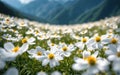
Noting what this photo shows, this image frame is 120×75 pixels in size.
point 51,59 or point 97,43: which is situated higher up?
point 97,43

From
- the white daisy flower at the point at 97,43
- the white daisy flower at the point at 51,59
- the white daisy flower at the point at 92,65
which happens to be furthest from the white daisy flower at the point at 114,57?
the white daisy flower at the point at 97,43

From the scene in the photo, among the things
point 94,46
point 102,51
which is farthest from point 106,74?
point 102,51

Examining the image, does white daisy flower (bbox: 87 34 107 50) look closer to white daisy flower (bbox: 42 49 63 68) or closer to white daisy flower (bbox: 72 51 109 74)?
white daisy flower (bbox: 42 49 63 68)

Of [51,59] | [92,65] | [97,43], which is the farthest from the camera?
[97,43]

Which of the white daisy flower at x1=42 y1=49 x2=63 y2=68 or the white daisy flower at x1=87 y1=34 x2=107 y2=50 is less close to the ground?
the white daisy flower at x1=87 y1=34 x2=107 y2=50

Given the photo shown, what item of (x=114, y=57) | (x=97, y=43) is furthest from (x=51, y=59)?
(x=114, y=57)

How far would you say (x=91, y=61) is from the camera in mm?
3051

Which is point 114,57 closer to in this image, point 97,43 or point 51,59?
point 51,59

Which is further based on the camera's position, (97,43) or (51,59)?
(97,43)

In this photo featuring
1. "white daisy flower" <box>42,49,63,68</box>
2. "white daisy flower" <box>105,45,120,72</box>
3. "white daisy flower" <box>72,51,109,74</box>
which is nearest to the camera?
"white daisy flower" <box>105,45,120,72</box>

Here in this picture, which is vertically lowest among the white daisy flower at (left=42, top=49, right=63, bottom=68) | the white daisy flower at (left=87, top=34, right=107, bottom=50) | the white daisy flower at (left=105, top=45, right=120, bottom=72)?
the white daisy flower at (left=42, top=49, right=63, bottom=68)

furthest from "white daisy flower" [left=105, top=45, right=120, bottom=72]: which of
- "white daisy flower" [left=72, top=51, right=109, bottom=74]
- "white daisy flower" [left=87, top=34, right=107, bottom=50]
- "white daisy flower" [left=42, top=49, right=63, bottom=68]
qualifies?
"white daisy flower" [left=87, top=34, right=107, bottom=50]

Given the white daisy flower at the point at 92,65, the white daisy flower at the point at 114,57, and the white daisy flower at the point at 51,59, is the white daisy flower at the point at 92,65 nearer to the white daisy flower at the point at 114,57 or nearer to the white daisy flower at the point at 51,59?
the white daisy flower at the point at 114,57

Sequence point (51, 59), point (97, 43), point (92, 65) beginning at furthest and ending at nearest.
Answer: point (97, 43) < point (51, 59) < point (92, 65)
